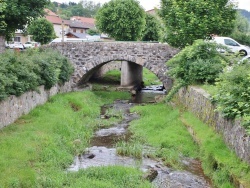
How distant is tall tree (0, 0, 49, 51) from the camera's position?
1825 cm

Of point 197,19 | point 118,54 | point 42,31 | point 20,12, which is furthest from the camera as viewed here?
point 42,31

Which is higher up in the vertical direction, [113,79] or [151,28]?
[151,28]

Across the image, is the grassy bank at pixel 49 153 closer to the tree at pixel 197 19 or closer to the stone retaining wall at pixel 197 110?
the stone retaining wall at pixel 197 110

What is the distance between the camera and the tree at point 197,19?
21141mm

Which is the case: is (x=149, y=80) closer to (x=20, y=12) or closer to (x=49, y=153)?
(x=20, y=12)

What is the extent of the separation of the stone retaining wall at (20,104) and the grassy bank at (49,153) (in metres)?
0.26

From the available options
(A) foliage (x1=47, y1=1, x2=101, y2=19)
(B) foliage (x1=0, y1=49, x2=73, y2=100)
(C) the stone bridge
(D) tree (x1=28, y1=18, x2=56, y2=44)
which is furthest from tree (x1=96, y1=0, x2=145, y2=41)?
(A) foliage (x1=47, y1=1, x2=101, y2=19)

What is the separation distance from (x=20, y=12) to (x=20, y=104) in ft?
19.8

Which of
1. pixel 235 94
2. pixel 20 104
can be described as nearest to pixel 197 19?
pixel 235 94

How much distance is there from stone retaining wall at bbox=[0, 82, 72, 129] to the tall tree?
4.08 m

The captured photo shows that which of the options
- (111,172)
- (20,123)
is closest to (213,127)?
(111,172)

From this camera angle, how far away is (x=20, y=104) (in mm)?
14922

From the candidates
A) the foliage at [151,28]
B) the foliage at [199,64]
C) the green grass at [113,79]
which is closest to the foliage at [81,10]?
the foliage at [151,28]

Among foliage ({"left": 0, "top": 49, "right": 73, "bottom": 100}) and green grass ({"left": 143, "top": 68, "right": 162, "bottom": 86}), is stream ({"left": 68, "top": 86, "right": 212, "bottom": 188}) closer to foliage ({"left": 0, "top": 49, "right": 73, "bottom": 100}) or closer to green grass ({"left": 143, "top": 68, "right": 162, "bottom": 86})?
foliage ({"left": 0, "top": 49, "right": 73, "bottom": 100})
